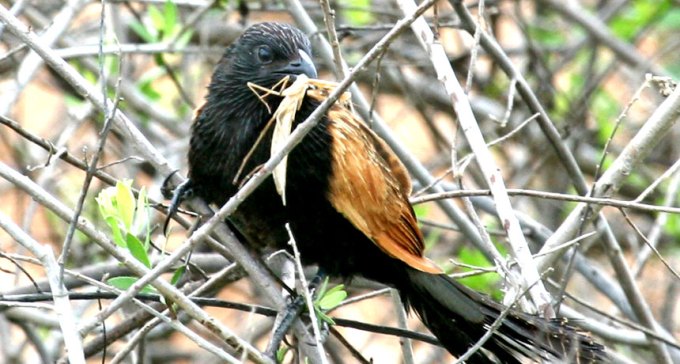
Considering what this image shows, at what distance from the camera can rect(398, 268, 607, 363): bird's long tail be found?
2.56 meters

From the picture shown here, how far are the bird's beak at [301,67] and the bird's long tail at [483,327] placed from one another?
61 centimetres

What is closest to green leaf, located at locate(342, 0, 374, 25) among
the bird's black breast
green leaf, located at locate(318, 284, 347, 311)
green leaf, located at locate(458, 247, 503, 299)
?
green leaf, located at locate(458, 247, 503, 299)

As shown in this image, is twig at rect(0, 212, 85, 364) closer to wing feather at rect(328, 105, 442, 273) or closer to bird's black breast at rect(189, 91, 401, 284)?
bird's black breast at rect(189, 91, 401, 284)

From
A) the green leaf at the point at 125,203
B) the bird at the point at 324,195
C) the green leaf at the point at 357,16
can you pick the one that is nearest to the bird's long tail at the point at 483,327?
the bird at the point at 324,195

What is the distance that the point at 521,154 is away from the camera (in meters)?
5.72

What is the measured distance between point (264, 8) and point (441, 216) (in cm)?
351

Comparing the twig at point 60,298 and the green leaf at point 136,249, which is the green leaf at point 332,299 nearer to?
the green leaf at point 136,249

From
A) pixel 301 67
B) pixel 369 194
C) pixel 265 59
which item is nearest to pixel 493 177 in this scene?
pixel 369 194

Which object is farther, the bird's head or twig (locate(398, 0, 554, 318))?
the bird's head

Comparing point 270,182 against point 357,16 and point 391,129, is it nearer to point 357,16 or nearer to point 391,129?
point 391,129

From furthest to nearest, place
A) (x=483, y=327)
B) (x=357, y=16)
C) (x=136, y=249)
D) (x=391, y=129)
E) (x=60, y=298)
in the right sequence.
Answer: (x=357, y=16), (x=391, y=129), (x=483, y=327), (x=136, y=249), (x=60, y=298)

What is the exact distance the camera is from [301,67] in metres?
3.02

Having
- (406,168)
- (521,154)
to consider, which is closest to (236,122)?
(406,168)

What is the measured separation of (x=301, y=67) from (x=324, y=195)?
0.35 metres
